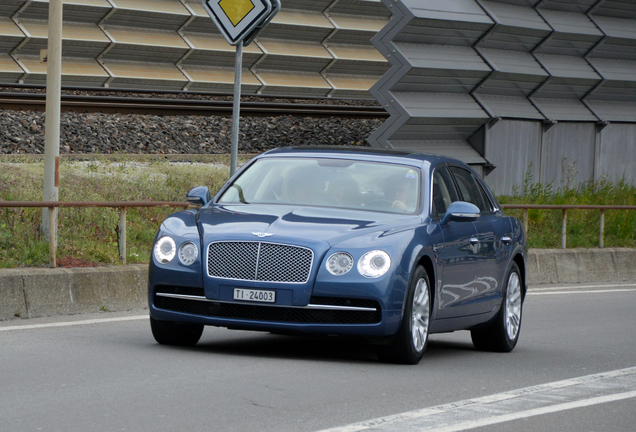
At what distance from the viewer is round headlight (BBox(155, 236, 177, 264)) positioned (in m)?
8.47

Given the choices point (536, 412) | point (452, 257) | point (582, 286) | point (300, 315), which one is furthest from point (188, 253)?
point (582, 286)

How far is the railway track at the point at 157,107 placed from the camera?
21.4 meters

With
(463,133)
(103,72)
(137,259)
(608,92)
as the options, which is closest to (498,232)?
(137,259)

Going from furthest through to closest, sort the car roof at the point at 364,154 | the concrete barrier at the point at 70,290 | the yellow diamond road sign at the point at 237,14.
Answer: the yellow diamond road sign at the point at 237,14 → the concrete barrier at the point at 70,290 → the car roof at the point at 364,154

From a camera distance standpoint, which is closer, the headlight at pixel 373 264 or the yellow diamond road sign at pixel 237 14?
the headlight at pixel 373 264

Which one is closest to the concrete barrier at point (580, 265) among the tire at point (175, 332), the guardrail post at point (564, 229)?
the guardrail post at point (564, 229)

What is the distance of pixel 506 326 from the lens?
10219mm

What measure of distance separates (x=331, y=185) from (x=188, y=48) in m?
21.4

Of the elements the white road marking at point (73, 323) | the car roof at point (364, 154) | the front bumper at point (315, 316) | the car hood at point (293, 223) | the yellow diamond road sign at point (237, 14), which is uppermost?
the yellow diamond road sign at point (237, 14)

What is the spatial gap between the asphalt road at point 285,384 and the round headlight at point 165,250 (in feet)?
2.18

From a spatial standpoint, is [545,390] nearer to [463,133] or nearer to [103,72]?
[463,133]

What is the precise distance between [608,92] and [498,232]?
13895 mm

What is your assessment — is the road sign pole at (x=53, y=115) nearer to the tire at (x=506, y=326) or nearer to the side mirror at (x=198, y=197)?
the side mirror at (x=198, y=197)

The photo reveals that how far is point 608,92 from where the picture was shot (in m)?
23.3
